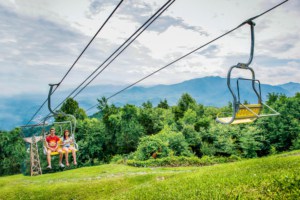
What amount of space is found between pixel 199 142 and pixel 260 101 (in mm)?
31410

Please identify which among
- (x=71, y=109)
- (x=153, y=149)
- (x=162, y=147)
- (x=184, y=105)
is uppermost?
(x=71, y=109)

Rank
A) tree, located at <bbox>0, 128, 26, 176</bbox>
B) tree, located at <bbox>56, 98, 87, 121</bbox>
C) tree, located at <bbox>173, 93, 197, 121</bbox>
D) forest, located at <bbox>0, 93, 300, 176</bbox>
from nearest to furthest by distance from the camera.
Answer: forest, located at <bbox>0, 93, 300, 176</bbox>, tree, located at <bbox>0, 128, 26, 176</bbox>, tree, located at <bbox>56, 98, 87, 121</bbox>, tree, located at <bbox>173, 93, 197, 121</bbox>

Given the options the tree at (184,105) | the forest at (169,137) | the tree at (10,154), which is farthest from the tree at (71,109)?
the tree at (184,105)

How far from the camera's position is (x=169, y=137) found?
111 feet

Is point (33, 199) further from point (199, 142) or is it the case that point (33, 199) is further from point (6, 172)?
point (6, 172)

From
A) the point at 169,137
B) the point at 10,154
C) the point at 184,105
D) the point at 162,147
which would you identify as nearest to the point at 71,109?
the point at 10,154

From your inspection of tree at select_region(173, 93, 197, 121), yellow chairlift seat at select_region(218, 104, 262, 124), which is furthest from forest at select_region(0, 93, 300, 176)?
yellow chairlift seat at select_region(218, 104, 262, 124)

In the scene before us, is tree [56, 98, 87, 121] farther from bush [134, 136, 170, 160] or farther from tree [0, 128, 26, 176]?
bush [134, 136, 170, 160]

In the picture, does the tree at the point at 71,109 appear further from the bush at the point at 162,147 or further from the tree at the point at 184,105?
the bush at the point at 162,147

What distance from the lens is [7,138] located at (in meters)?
65.1

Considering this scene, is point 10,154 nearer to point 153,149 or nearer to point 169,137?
point 153,149

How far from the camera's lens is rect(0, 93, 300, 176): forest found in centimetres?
3350

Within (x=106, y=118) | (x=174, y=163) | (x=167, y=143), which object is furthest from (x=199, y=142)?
(x=106, y=118)

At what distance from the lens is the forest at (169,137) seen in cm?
3350
